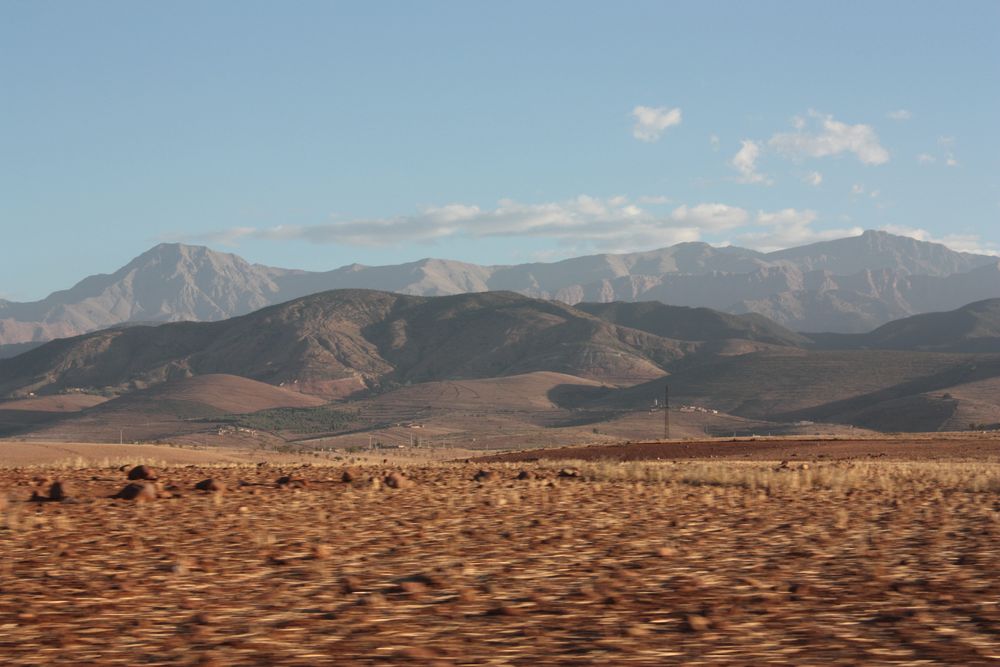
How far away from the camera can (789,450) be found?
172 ft

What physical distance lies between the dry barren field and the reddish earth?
27778 mm

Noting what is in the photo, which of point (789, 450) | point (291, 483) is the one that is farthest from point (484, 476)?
point (789, 450)

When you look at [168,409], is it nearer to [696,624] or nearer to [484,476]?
[484,476]

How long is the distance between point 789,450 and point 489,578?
1753 inches

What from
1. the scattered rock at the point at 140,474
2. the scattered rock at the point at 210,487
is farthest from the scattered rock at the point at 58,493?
the scattered rock at the point at 140,474

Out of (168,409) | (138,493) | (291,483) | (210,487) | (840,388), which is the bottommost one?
(168,409)

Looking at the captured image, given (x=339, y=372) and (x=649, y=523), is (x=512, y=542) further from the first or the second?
(x=339, y=372)

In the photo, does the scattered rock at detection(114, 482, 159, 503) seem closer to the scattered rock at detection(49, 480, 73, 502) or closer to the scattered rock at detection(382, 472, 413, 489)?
Answer: the scattered rock at detection(49, 480, 73, 502)

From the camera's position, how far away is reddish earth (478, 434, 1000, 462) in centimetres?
4650

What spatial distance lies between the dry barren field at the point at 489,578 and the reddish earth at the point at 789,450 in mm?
27778

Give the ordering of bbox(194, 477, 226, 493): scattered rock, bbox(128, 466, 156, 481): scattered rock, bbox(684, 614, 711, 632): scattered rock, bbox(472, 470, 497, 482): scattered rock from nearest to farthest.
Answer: bbox(684, 614, 711, 632): scattered rock → bbox(194, 477, 226, 493): scattered rock → bbox(128, 466, 156, 481): scattered rock → bbox(472, 470, 497, 482): scattered rock

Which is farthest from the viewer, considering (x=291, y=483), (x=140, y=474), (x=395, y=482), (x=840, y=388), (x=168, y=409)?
(x=168, y=409)

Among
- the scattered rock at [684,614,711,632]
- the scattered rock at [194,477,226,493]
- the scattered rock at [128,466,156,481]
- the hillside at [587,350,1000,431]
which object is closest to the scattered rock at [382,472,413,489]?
the scattered rock at [194,477,226,493]

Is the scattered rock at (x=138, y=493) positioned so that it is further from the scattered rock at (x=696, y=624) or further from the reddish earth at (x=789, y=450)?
the reddish earth at (x=789, y=450)
